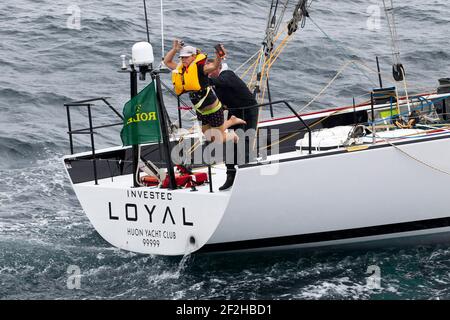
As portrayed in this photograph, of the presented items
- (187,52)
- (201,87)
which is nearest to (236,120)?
(201,87)

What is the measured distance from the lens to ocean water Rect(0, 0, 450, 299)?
409 inches

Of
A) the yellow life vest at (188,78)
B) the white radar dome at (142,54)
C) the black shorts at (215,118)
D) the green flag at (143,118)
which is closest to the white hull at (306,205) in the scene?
the green flag at (143,118)

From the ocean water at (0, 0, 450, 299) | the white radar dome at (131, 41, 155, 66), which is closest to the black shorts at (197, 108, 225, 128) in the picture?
the white radar dome at (131, 41, 155, 66)

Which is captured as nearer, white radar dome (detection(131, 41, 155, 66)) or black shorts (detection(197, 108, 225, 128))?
white radar dome (detection(131, 41, 155, 66))

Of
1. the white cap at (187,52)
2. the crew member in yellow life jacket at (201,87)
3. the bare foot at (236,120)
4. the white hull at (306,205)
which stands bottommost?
the white hull at (306,205)

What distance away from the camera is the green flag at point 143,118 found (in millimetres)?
10859

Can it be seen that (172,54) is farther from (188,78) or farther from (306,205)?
(306,205)

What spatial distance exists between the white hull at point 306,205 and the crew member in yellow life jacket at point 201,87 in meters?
0.72

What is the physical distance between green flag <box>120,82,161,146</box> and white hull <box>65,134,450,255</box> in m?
0.61

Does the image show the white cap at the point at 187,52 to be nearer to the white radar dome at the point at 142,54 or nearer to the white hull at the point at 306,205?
the white radar dome at the point at 142,54

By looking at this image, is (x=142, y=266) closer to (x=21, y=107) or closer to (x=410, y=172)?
(x=410, y=172)

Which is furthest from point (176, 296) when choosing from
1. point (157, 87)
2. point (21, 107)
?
point (21, 107)

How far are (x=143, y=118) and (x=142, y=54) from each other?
2.35ft

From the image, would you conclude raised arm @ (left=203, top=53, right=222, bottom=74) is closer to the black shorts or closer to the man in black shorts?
the man in black shorts
